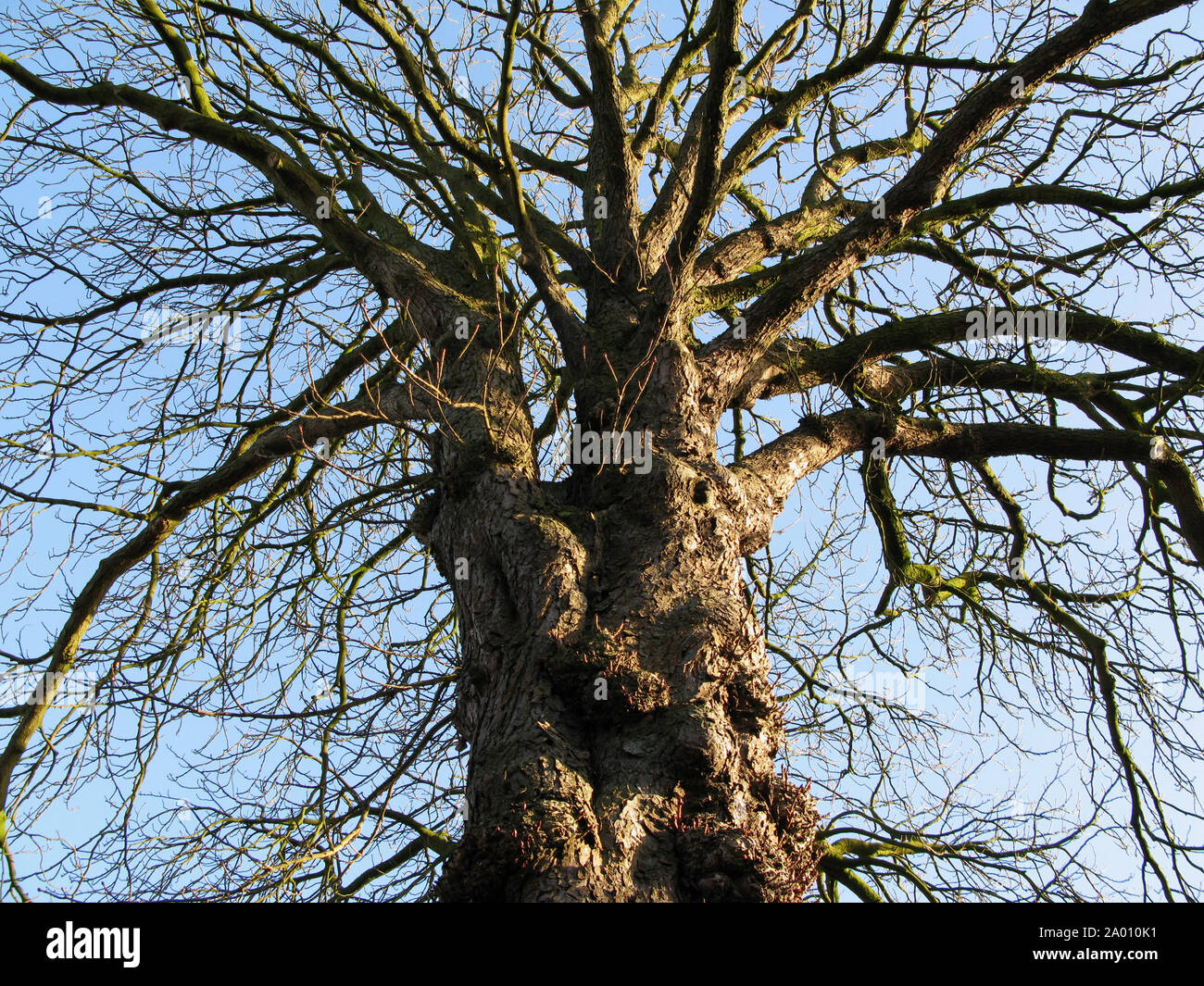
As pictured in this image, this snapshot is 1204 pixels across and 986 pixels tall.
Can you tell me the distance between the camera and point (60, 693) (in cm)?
363

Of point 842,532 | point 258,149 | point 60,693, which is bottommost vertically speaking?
point 60,693

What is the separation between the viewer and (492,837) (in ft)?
7.21

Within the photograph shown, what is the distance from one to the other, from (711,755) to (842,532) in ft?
8.10

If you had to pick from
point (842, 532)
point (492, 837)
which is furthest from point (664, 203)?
point (492, 837)

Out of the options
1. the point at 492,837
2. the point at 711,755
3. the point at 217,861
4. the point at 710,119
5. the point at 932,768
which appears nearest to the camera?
the point at 492,837

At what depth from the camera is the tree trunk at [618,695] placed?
2.20 metres

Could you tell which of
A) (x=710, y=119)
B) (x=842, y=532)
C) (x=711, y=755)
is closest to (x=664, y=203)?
(x=710, y=119)

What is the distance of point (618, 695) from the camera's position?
2547 mm

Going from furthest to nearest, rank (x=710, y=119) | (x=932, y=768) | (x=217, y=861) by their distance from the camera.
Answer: (x=932, y=768), (x=710, y=119), (x=217, y=861)

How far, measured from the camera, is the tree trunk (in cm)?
220
